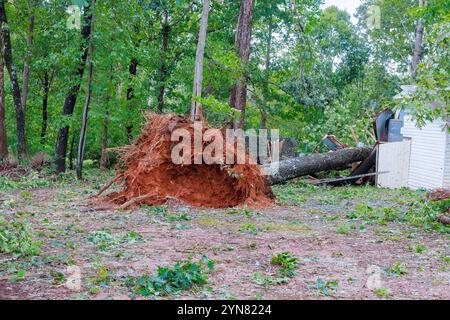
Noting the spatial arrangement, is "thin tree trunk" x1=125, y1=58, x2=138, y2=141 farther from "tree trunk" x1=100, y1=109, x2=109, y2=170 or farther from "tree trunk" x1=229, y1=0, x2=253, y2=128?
"tree trunk" x1=229, y1=0, x2=253, y2=128

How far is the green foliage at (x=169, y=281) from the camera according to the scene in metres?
5.71

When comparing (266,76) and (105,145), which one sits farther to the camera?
(266,76)

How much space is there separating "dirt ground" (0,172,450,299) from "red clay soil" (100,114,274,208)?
1.95ft

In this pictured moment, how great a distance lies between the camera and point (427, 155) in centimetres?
1972

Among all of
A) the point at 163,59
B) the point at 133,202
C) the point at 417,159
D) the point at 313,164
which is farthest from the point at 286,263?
the point at 163,59

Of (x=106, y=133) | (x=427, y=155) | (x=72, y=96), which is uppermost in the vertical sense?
(x=72, y=96)

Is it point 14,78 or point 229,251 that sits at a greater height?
point 14,78

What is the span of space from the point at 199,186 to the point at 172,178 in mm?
661

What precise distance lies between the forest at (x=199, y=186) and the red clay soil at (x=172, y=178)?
5 cm

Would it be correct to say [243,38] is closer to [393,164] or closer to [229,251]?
[393,164]

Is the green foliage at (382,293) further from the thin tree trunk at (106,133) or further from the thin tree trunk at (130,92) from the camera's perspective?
the thin tree trunk at (130,92)
